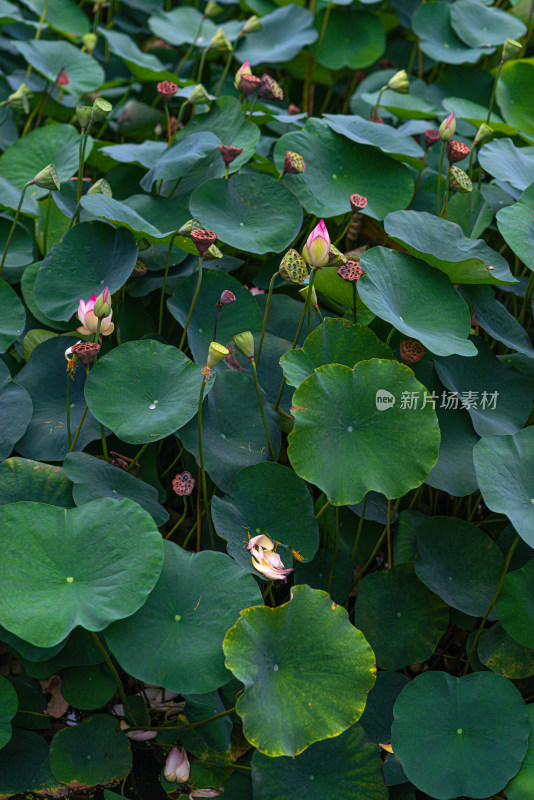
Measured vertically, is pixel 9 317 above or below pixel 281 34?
below

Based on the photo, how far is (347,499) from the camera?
1.09 m

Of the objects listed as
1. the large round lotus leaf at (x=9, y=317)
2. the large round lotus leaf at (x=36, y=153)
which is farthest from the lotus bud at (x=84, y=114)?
the large round lotus leaf at (x=9, y=317)

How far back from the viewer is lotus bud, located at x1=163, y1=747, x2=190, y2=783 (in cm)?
109

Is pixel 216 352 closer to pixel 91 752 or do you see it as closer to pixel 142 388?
pixel 142 388

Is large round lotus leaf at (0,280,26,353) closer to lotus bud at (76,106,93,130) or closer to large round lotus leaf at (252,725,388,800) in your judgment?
lotus bud at (76,106,93,130)

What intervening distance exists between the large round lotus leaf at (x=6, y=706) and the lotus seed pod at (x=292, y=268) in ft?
2.67

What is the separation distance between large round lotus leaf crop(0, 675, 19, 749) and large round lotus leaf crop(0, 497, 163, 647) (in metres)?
0.17

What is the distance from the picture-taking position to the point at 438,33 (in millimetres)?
2322

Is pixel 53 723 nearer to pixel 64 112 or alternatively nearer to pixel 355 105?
pixel 64 112

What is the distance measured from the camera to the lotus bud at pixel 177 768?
1093 mm

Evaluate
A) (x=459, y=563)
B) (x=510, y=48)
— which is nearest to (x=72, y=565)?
(x=459, y=563)

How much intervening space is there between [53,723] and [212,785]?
352 mm

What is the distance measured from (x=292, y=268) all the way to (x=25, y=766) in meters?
0.97

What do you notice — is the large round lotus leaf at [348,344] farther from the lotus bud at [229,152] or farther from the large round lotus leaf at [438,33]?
the large round lotus leaf at [438,33]
